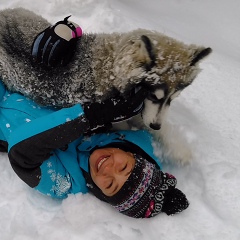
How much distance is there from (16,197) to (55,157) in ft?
1.15

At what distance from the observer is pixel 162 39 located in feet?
7.94

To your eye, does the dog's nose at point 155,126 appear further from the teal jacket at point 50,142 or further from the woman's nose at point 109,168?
the woman's nose at point 109,168

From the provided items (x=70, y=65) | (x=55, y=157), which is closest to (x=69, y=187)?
(x=55, y=157)

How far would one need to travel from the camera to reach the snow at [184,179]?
2396 millimetres

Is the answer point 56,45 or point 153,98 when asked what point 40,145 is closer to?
point 56,45

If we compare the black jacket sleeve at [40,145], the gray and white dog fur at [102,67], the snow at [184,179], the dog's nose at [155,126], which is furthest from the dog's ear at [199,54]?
the black jacket sleeve at [40,145]

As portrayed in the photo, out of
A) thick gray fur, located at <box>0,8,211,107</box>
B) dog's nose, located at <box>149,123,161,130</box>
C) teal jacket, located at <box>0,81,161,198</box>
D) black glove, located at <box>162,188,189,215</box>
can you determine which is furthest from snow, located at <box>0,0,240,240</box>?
thick gray fur, located at <box>0,8,211,107</box>

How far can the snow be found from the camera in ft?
7.86

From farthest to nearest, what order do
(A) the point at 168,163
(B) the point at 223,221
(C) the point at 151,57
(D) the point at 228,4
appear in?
(D) the point at 228,4
(A) the point at 168,163
(B) the point at 223,221
(C) the point at 151,57

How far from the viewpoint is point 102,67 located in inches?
100

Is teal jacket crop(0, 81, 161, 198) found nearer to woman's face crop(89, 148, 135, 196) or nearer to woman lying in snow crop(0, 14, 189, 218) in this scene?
woman lying in snow crop(0, 14, 189, 218)

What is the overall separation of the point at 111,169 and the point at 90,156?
0.21 meters

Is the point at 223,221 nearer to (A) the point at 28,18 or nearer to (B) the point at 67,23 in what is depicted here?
(B) the point at 67,23

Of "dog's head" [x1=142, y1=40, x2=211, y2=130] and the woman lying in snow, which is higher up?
"dog's head" [x1=142, y1=40, x2=211, y2=130]
